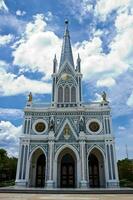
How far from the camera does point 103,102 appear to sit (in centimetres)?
3641

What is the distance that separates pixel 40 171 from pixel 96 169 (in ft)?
28.3

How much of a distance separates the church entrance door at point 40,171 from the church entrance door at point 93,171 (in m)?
7.18

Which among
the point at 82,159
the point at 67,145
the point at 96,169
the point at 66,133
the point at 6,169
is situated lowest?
the point at 6,169

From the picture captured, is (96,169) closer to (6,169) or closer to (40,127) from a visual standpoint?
(40,127)

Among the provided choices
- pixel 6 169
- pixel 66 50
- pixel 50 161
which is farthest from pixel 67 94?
pixel 6 169

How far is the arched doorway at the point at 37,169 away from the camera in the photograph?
3375cm

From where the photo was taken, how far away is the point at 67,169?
112ft

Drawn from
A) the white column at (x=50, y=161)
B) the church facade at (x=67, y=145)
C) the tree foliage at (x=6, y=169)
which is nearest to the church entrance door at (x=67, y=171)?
the church facade at (x=67, y=145)

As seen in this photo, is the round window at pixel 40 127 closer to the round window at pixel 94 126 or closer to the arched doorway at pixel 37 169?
the arched doorway at pixel 37 169

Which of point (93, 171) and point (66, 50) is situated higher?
point (66, 50)

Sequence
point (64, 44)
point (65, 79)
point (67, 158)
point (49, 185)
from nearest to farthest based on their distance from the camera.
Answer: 1. point (49, 185)
2. point (67, 158)
3. point (65, 79)
4. point (64, 44)

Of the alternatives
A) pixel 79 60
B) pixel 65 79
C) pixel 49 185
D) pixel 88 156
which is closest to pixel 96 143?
pixel 88 156

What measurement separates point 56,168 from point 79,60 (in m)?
19.6

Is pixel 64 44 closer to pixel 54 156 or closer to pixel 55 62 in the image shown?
pixel 55 62
